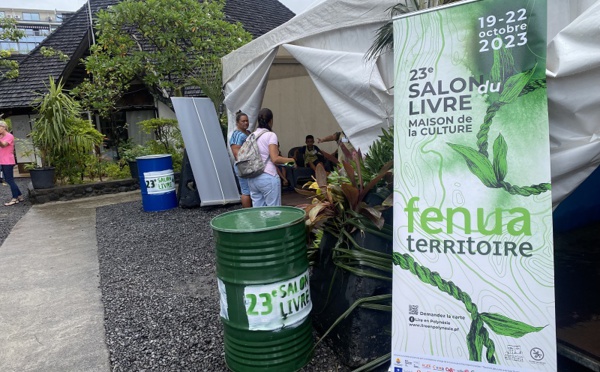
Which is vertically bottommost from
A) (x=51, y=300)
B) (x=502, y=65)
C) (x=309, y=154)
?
(x=51, y=300)

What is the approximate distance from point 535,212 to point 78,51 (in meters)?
13.6

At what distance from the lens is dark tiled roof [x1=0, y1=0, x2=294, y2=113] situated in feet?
41.4

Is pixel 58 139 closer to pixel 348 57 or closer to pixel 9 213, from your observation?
pixel 9 213

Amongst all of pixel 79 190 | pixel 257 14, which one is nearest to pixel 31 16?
pixel 257 14

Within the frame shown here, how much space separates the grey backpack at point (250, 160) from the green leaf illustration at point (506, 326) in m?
3.01

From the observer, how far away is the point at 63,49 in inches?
531

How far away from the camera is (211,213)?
6.84 meters

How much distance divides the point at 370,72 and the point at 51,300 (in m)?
3.50

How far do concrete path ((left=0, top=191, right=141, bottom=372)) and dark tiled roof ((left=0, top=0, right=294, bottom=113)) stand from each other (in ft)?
22.8

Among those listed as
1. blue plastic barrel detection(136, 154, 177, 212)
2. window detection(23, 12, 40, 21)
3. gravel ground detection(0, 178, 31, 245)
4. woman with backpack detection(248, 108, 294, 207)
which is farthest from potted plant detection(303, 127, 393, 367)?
window detection(23, 12, 40, 21)

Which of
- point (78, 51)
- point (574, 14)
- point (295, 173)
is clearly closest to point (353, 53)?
point (574, 14)

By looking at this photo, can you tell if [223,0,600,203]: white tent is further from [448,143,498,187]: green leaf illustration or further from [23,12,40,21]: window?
[23,12,40,21]: window

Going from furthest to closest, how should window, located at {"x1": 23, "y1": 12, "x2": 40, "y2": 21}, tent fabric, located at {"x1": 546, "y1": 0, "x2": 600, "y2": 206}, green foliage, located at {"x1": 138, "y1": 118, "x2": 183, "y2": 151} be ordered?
window, located at {"x1": 23, "y1": 12, "x2": 40, "y2": 21} < green foliage, located at {"x1": 138, "y1": 118, "x2": 183, "y2": 151} < tent fabric, located at {"x1": 546, "y1": 0, "x2": 600, "y2": 206}

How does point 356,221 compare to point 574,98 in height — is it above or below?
below
